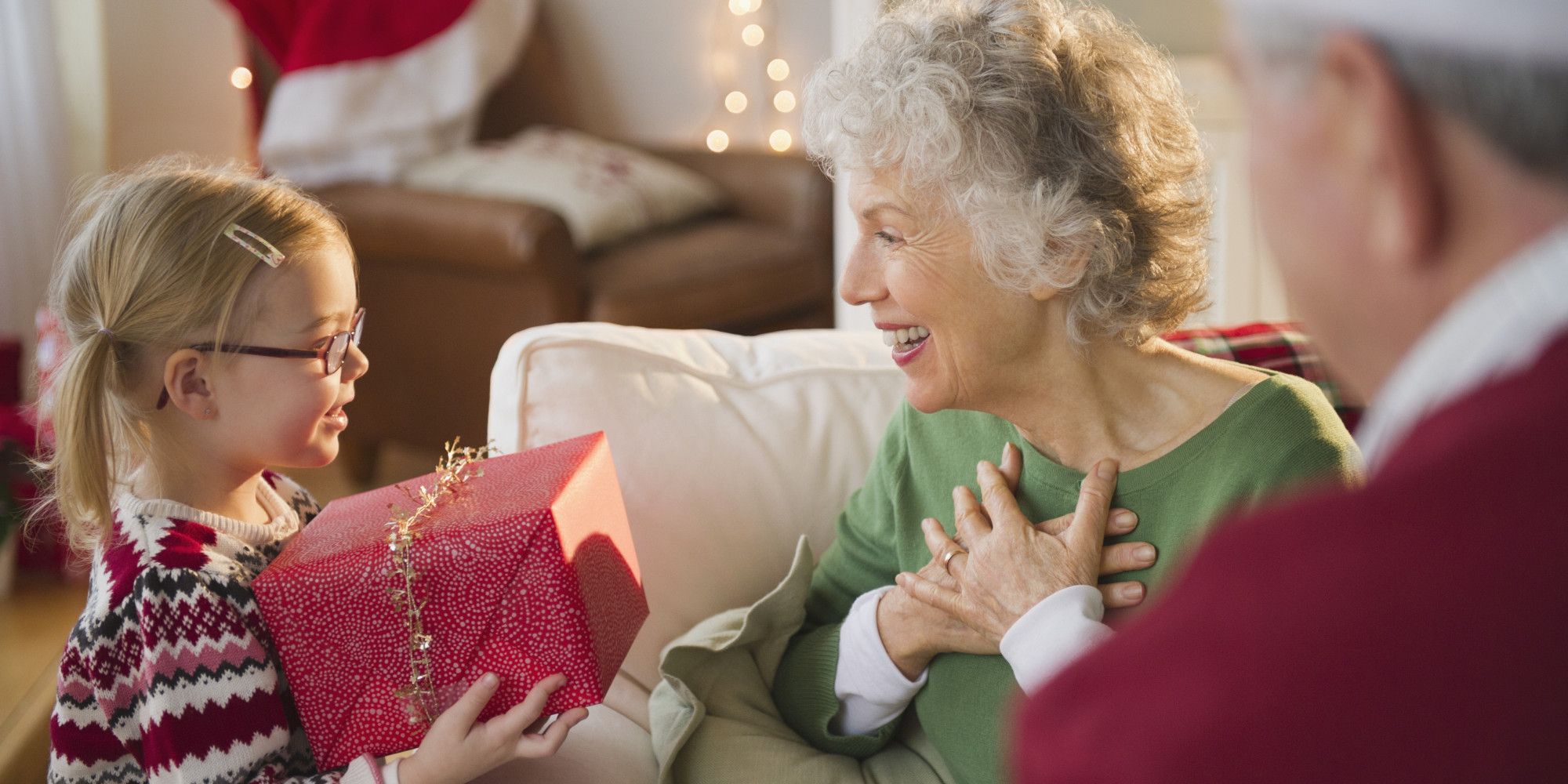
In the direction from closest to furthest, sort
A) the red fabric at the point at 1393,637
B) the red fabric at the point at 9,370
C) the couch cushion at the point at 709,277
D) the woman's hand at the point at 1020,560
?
the red fabric at the point at 1393,637 → the woman's hand at the point at 1020,560 → the red fabric at the point at 9,370 → the couch cushion at the point at 709,277

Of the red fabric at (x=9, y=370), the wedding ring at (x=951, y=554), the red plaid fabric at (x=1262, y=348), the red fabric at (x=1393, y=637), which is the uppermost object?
the red fabric at (x=1393, y=637)

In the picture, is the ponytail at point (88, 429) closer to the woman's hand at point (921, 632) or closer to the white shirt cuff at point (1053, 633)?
the woman's hand at point (921, 632)

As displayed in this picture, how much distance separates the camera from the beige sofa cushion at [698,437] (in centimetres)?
146

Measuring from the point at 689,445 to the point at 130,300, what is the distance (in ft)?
1.98

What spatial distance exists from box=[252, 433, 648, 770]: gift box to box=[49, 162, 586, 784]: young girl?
25 millimetres

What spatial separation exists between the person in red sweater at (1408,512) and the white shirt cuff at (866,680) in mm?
774

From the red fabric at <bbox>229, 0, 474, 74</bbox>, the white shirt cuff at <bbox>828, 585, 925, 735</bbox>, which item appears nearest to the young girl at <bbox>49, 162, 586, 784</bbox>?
the white shirt cuff at <bbox>828, 585, 925, 735</bbox>

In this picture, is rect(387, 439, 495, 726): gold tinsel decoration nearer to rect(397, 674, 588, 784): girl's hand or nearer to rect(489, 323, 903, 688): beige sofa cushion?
rect(397, 674, 588, 784): girl's hand

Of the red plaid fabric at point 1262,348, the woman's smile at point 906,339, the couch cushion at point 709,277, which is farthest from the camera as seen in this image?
the couch cushion at point 709,277

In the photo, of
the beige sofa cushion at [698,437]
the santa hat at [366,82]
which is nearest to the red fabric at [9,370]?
the santa hat at [366,82]

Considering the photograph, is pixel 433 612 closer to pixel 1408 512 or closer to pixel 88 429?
pixel 88 429

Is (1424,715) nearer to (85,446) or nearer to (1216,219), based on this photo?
(85,446)

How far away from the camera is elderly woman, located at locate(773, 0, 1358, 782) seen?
1178 mm

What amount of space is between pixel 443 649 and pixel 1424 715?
2.68ft
